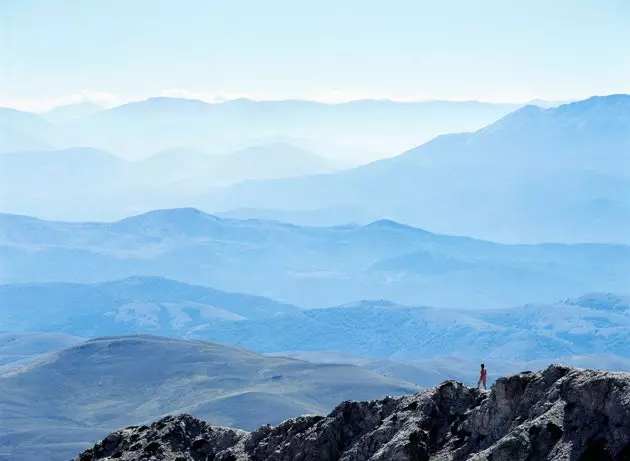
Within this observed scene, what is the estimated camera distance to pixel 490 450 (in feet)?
127

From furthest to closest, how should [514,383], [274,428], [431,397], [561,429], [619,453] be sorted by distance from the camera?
[274,428] → [431,397] → [514,383] → [561,429] → [619,453]

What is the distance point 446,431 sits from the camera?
43312mm

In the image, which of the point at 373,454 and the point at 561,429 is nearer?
the point at 561,429

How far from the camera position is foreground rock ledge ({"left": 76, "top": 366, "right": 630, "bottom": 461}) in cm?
3750

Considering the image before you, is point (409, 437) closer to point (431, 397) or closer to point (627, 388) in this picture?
point (431, 397)

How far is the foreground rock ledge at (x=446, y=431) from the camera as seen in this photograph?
37500mm

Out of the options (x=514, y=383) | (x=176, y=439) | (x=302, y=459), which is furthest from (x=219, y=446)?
(x=514, y=383)

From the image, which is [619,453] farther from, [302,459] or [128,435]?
[128,435]

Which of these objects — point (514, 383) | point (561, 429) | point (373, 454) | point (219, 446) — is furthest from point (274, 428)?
point (561, 429)

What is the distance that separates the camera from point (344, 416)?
4669 centimetres

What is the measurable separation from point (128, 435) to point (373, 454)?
1354 centimetres

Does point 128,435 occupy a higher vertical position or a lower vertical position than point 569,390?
lower

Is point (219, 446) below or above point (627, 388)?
below

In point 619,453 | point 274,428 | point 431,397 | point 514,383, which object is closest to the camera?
point 619,453
